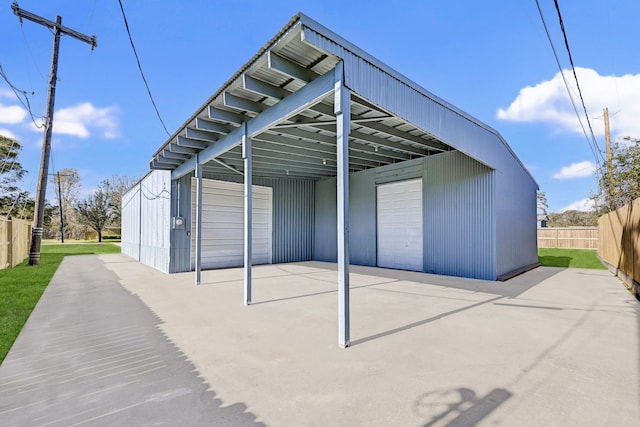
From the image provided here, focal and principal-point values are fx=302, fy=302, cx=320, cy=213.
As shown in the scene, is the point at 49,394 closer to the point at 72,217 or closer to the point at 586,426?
the point at 586,426

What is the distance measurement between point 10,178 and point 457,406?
32653mm

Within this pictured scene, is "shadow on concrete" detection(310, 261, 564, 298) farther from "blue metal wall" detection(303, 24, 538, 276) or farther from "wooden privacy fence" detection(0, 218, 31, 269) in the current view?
"wooden privacy fence" detection(0, 218, 31, 269)

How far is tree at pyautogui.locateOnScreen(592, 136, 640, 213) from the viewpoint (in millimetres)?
12414

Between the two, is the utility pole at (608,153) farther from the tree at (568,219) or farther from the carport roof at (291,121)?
the tree at (568,219)

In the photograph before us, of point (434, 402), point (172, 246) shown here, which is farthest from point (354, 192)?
point (434, 402)

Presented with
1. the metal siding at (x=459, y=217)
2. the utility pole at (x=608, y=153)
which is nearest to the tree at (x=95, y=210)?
the metal siding at (x=459, y=217)

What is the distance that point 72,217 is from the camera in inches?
1326

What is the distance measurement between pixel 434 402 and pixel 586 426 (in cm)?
92

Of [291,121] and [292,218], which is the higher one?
[291,121]

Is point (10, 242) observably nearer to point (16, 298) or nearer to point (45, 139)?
point (45, 139)

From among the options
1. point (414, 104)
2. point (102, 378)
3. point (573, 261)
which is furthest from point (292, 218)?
point (573, 261)

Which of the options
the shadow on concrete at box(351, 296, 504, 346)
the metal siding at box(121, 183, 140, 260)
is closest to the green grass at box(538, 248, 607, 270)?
the shadow on concrete at box(351, 296, 504, 346)

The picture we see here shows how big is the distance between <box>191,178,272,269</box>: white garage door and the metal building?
37 millimetres

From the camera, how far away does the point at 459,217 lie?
812 cm
